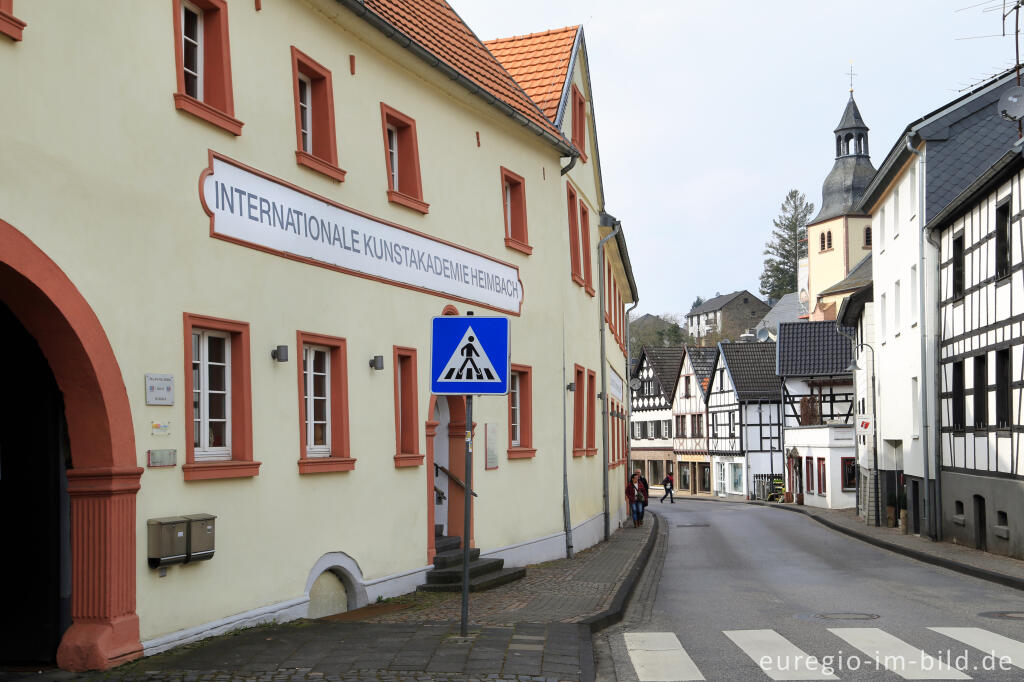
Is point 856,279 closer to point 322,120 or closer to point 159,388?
point 322,120

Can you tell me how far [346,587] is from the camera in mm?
12367

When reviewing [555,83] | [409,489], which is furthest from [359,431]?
[555,83]

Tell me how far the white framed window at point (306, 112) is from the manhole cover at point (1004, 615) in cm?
858

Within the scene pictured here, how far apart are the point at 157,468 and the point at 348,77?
5.32m

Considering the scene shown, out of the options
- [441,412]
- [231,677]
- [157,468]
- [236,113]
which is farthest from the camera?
[441,412]

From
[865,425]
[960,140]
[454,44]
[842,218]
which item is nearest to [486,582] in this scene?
[454,44]

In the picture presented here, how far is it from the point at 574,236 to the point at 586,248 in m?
1.88

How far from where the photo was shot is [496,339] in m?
9.67

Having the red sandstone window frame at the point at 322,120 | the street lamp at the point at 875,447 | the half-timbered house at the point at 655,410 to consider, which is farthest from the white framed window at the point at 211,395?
the half-timbered house at the point at 655,410

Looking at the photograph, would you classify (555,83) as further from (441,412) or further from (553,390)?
(441,412)

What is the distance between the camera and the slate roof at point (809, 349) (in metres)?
56.1

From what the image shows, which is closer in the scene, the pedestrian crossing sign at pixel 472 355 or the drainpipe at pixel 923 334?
the pedestrian crossing sign at pixel 472 355

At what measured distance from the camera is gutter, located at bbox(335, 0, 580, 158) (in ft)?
41.1

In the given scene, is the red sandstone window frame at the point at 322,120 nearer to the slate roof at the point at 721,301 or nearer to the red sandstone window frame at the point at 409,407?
the red sandstone window frame at the point at 409,407
